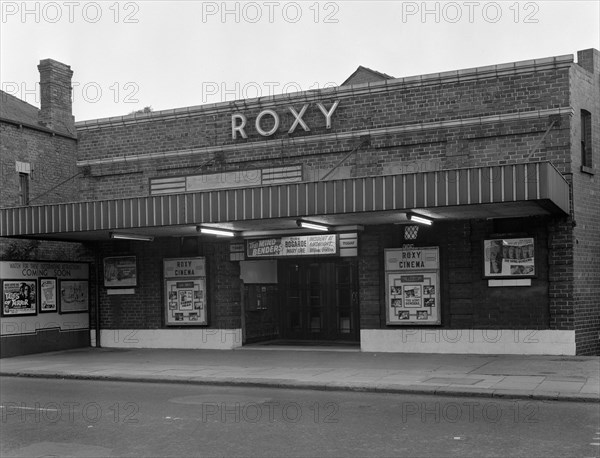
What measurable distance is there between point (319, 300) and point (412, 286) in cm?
420

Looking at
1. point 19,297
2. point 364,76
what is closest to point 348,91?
point 19,297

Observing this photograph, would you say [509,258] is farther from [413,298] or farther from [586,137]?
[586,137]

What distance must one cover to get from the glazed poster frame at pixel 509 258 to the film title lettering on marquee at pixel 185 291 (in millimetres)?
7749

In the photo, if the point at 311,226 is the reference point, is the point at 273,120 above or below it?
above

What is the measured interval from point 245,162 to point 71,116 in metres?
7.13

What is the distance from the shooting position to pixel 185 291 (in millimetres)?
20781

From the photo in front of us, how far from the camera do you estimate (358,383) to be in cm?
1320

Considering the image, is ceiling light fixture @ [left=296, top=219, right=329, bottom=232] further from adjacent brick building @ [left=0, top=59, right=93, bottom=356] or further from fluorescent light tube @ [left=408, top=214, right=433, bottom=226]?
adjacent brick building @ [left=0, top=59, right=93, bottom=356]

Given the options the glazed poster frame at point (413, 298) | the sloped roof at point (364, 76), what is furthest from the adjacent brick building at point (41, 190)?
the sloped roof at point (364, 76)

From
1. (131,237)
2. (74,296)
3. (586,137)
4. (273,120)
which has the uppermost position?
(273,120)

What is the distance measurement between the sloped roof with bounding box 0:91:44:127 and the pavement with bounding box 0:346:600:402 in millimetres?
9328

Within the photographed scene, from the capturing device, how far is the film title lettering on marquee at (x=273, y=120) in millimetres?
18953

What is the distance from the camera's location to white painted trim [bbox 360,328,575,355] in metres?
16.5

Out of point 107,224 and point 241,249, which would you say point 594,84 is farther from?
point 107,224
